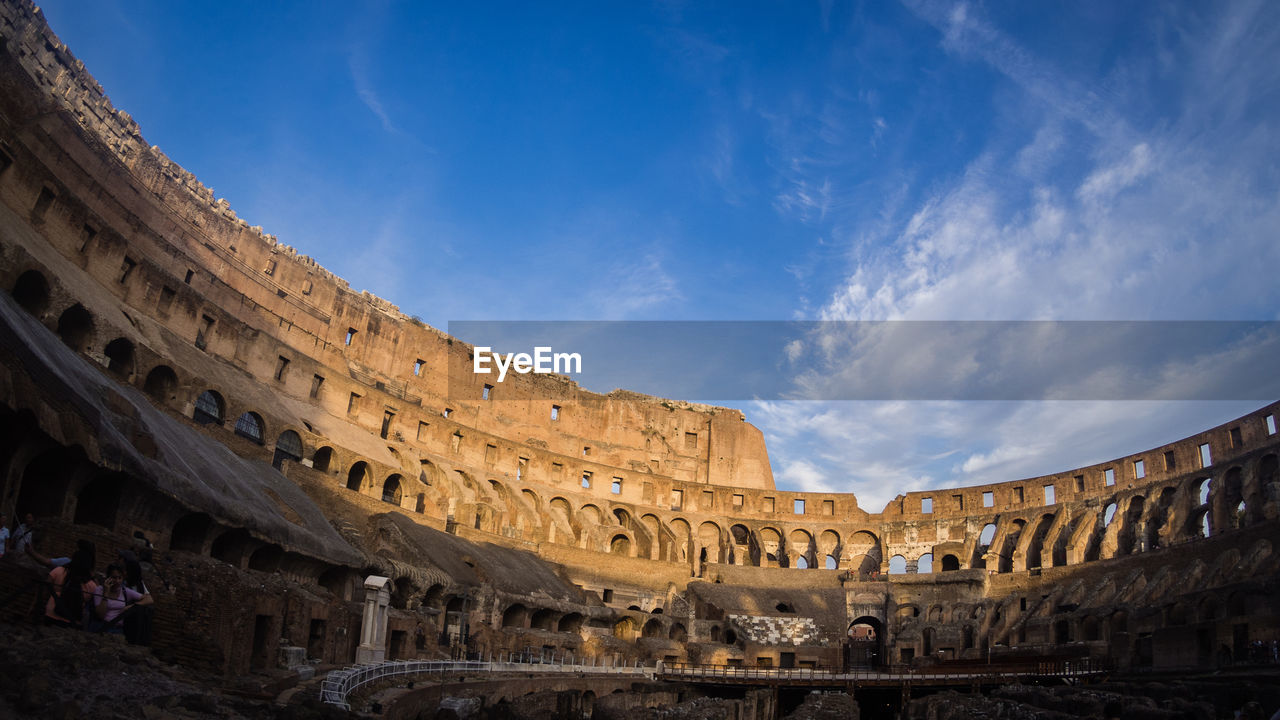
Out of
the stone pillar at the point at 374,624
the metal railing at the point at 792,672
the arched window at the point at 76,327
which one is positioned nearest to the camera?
the stone pillar at the point at 374,624

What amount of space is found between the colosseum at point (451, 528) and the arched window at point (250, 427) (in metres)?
0.15

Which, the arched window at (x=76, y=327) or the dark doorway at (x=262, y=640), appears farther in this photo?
the arched window at (x=76, y=327)

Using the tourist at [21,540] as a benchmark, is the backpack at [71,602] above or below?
below

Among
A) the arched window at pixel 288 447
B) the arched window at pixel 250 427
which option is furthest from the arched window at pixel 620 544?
the arched window at pixel 250 427

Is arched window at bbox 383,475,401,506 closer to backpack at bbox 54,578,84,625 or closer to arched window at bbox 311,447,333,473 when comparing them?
arched window at bbox 311,447,333,473

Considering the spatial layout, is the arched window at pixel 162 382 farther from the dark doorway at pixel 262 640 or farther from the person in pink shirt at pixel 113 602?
the person in pink shirt at pixel 113 602

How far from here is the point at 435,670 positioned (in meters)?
21.8

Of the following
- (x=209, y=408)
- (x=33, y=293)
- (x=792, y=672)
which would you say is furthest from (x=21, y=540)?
(x=792, y=672)

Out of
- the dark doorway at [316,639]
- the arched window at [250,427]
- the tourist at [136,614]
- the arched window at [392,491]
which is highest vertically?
the arched window at [250,427]

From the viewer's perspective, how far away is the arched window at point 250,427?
3669cm

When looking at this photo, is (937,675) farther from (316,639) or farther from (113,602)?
(113,602)

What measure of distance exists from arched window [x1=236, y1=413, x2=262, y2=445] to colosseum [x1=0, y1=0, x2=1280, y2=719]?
149mm

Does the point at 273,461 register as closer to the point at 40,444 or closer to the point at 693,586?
the point at 40,444

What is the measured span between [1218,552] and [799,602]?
22.1 meters
